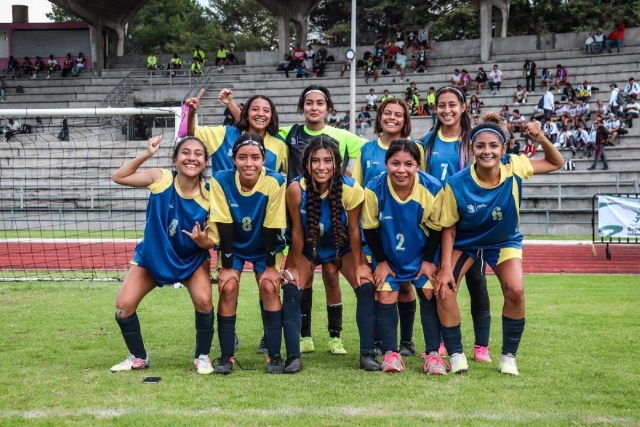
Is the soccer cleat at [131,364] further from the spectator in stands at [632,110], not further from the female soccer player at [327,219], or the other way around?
the spectator in stands at [632,110]

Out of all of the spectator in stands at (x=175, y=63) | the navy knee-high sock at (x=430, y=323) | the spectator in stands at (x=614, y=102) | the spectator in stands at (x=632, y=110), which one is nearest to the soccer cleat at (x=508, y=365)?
the navy knee-high sock at (x=430, y=323)

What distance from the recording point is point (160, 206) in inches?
243

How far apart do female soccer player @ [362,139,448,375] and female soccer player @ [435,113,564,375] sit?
12 centimetres

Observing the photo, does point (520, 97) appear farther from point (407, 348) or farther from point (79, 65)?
point (407, 348)

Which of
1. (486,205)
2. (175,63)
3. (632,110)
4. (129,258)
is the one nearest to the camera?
(486,205)

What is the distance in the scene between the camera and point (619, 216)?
15922 millimetres

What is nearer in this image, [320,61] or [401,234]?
[401,234]

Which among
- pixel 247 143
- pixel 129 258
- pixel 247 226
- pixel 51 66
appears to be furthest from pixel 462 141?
pixel 51 66

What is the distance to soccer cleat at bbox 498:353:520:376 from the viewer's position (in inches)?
231

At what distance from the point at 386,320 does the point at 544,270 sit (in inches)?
357

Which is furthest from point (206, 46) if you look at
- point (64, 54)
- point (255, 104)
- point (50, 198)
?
point (255, 104)

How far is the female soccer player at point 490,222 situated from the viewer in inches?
234

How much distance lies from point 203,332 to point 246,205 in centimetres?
106

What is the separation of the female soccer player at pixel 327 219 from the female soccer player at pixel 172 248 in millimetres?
723
